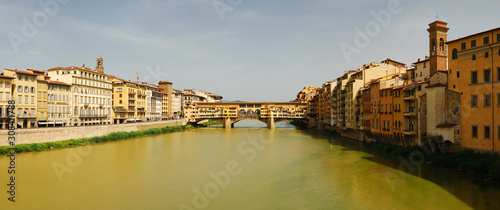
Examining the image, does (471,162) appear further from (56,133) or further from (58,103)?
(58,103)

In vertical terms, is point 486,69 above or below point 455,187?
above

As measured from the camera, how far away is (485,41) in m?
23.1

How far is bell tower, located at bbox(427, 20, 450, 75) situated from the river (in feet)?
33.5

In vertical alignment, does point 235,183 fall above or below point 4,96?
below

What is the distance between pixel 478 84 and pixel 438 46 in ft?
29.3

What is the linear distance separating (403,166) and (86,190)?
23923 mm

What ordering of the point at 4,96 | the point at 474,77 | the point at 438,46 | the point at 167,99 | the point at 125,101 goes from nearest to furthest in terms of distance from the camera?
1. the point at 474,77
2. the point at 438,46
3. the point at 4,96
4. the point at 125,101
5. the point at 167,99

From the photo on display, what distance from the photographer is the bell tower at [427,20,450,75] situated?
3128 cm

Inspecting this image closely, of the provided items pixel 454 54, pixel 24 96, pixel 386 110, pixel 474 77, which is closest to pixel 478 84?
pixel 474 77

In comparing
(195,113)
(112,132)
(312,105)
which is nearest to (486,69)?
(112,132)

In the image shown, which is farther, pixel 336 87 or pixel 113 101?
pixel 113 101

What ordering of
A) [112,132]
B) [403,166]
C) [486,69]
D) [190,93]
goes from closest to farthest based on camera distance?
[486,69] < [403,166] < [112,132] < [190,93]

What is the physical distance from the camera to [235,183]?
22.5 meters

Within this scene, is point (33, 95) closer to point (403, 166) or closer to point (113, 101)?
point (113, 101)
